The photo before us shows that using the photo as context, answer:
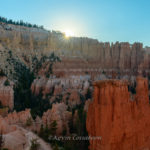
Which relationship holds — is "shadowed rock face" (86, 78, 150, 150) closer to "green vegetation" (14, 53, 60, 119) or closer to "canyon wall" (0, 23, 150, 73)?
"green vegetation" (14, 53, 60, 119)

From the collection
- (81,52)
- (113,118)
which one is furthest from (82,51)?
(113,118)

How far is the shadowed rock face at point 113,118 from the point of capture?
1275 cm

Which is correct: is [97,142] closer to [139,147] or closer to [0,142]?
[139,147]

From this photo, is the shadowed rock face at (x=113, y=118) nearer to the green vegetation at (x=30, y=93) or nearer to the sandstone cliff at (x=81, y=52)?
the green vegetation at (x=30, y=93)

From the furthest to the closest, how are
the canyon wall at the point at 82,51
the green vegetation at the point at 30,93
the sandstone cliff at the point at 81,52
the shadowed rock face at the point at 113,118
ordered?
1. the canyon wall at the point at 82,51
2. the sandstone cliff at the point at 81,52
3. the green vegetation at the point at 30,93
4. the shadowed rock face at the point at 113,118

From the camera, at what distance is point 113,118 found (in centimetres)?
1280

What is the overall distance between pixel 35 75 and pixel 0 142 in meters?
37.4

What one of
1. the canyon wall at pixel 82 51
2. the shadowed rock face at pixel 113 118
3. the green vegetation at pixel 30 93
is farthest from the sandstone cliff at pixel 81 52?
the shadowed rock face at pixel 113 118

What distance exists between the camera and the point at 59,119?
805 inches

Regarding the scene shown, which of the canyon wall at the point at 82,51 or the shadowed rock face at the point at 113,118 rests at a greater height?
the canyon wall at the point at 82,51

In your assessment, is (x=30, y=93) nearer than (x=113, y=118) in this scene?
No

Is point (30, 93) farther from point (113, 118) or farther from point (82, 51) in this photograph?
point (113, 118)

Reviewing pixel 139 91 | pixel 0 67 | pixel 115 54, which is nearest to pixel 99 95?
pixel 139 91

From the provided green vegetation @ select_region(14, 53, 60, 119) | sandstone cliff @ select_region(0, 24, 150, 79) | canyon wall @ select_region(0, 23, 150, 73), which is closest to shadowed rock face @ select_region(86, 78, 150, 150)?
green vegetation @ select_region(14, 53, 60, 119)
